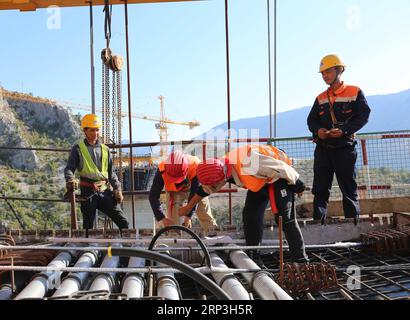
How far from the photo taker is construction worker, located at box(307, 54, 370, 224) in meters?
5.84

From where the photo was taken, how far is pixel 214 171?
14.7 ft

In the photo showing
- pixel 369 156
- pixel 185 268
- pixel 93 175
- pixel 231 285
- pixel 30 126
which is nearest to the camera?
pixel 185 268

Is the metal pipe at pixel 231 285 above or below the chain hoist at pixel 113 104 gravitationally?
below

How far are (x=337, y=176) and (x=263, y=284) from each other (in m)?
3.04

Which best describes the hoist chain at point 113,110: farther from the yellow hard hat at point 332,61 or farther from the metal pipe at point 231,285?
the metal pipe at point 231,285

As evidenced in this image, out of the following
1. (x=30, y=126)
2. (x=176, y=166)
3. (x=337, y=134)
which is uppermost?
(x=30, y=126)

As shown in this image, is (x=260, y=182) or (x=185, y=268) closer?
(x=185, y=268)

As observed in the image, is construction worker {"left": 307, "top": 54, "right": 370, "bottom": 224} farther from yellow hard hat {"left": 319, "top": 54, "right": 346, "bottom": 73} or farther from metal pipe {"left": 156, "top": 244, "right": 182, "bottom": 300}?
metal pipe {"left": 156, "top": 244, "right": 182, "bottom": 300}

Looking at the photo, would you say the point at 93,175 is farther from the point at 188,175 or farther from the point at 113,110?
the point at 113,110

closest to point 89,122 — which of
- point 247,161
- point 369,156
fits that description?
point 247,161

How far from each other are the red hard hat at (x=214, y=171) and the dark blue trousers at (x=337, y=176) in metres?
1.86

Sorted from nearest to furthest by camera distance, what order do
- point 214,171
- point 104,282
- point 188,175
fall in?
1. point 104,282
2. point 214,171
3. point 188,175

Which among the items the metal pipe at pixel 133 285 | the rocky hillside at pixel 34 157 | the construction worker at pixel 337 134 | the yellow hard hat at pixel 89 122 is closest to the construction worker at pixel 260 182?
the metal pipe at pixel 133 285

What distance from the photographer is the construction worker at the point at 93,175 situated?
20.5 feet
